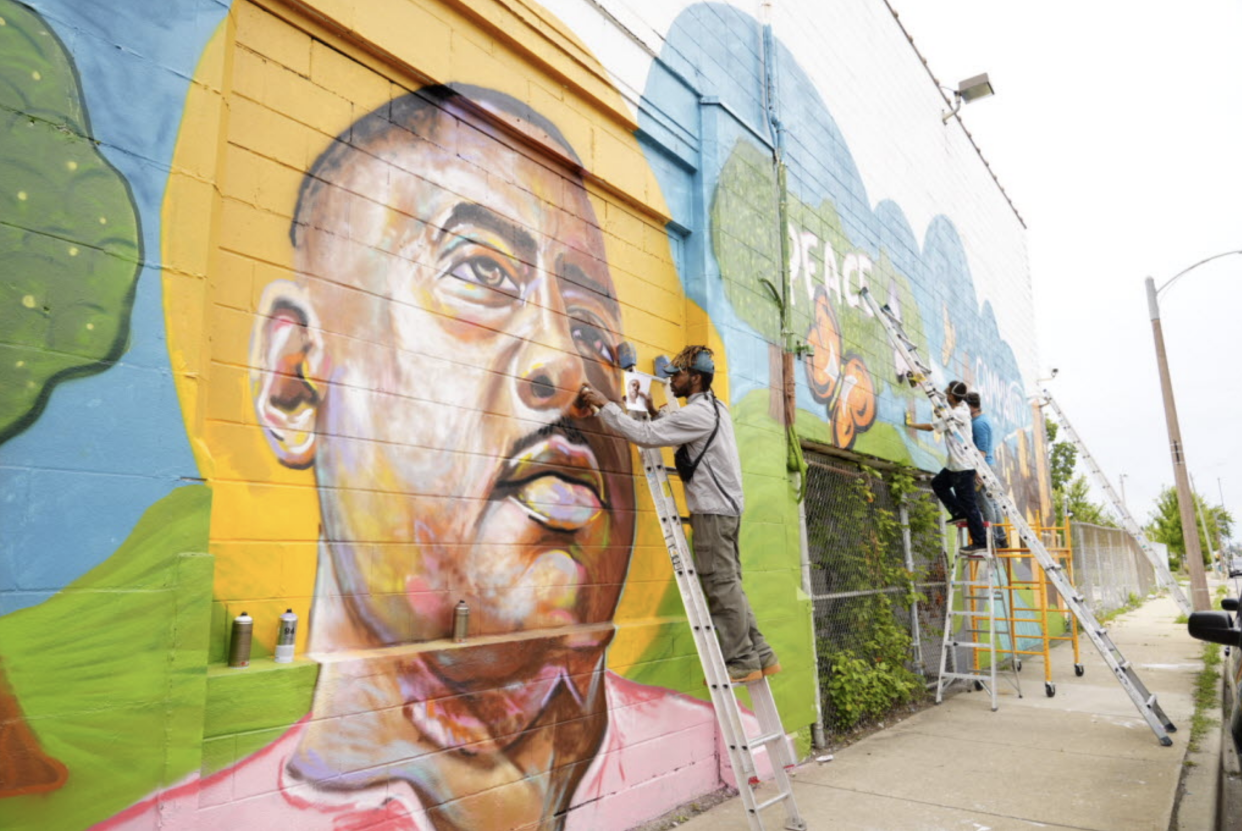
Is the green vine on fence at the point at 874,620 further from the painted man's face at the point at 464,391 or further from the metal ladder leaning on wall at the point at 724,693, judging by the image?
the painted man's face at the point at 464,391

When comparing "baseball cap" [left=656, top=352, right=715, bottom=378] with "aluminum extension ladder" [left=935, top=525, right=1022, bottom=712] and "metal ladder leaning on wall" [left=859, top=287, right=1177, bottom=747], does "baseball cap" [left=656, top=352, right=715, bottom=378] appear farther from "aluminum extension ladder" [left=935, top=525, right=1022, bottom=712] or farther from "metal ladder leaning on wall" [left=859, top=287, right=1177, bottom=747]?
"aluminum extension ladder" [left=935, top=525, right=1022, bottom=712]

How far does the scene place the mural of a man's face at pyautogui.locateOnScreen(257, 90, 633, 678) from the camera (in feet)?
11.7

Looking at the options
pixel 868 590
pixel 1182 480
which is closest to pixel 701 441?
pixel 868 590

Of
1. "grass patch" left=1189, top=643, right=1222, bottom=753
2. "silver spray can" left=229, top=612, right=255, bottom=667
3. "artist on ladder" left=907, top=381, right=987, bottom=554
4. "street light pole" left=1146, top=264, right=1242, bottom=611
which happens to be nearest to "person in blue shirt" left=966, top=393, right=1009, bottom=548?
"artist on ladder" left=907, top=381, right=987, bottom=554

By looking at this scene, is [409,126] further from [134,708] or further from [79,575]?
[134,708]

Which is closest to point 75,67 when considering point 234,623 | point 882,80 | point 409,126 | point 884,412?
point 409,126

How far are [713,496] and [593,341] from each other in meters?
1.25

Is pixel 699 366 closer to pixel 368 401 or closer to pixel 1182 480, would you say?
pixel 368 401

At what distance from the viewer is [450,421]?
405cm

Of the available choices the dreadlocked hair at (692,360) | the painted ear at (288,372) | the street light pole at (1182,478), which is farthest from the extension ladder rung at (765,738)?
the street light pole at (1182,478)

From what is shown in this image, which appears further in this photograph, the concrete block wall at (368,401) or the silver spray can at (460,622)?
the silver spray can at (460,622)

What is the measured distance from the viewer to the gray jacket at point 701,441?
14.9 ft

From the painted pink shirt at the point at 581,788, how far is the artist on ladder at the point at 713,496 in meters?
0.70

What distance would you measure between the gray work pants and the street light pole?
46.0 feet
